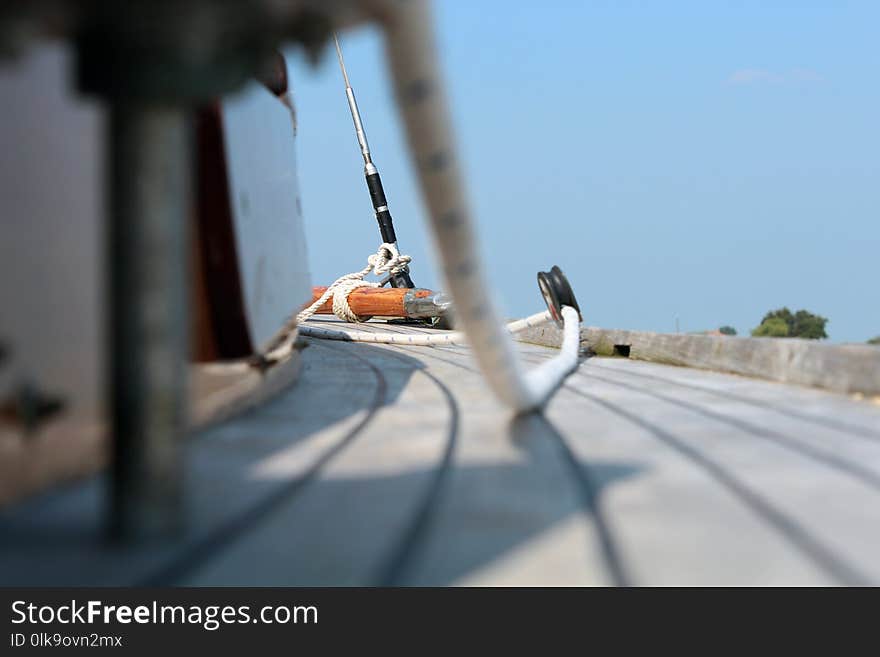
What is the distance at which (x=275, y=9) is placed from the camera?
899 millimetres

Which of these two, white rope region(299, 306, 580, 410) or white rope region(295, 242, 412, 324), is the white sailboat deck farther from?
white rope region(295, 242, 412, 324)

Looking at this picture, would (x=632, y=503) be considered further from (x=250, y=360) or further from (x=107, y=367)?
(x=250, y=360)

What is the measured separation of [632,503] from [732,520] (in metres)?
0.14

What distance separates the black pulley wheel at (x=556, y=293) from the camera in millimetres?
4273

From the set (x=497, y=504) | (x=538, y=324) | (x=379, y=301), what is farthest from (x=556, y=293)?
(x=497, y=504)

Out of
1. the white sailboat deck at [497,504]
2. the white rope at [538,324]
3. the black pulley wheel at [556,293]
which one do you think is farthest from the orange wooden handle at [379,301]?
the white sailboat deck at [497,504]

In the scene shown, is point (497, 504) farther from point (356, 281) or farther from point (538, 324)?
point (356, 281)

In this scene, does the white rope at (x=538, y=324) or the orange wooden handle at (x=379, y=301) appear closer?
the white rope at (x=538, y=324)

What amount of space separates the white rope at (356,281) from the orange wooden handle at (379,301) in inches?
2.0

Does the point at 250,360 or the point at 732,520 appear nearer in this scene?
the point at 732,520

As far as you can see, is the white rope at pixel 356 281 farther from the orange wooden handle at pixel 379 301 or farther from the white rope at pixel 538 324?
the white rope at pixel 538 324

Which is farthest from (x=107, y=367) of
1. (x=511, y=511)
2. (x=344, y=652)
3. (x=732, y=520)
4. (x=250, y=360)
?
(x=250, y=360)

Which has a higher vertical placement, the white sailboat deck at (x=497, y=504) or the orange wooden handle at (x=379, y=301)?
the orange wooden handle at (x=379, y=301)

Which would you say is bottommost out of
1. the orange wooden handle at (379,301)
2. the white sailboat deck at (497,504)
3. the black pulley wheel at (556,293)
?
the white sailboat deck at (497,504)
